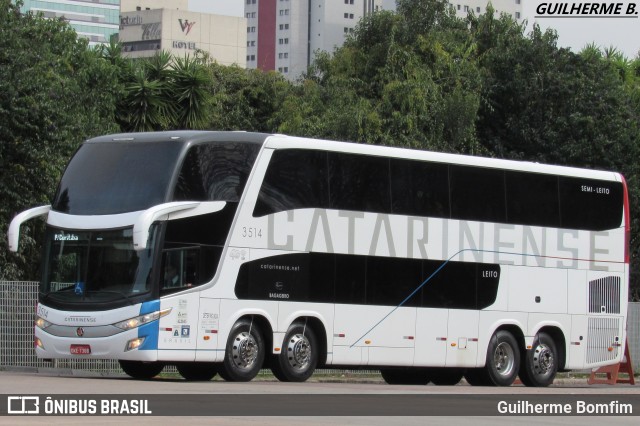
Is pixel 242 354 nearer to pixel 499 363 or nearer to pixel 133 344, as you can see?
pixel 133 344

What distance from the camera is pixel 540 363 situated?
27.2 meters

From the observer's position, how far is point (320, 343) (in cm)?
2395

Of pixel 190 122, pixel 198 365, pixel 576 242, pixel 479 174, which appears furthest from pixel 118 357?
pixel 190 122

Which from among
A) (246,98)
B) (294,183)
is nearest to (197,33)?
(246,98)

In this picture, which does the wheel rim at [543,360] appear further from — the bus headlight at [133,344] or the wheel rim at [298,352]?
the bus headlight at [133,344]

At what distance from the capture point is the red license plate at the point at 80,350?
2180 cm

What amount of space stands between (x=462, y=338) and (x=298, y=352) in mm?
3935

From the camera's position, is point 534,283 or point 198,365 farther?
point 534,283

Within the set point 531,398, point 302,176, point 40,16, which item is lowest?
point 531,398

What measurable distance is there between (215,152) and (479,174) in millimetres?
6002

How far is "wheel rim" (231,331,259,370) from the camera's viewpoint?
74.2 ft

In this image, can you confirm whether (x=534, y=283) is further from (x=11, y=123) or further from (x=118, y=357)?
(x=11, y=123)

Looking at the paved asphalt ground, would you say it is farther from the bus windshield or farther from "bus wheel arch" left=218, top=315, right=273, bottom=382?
the bus windshield

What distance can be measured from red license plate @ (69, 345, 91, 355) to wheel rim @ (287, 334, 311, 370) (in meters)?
3.43
